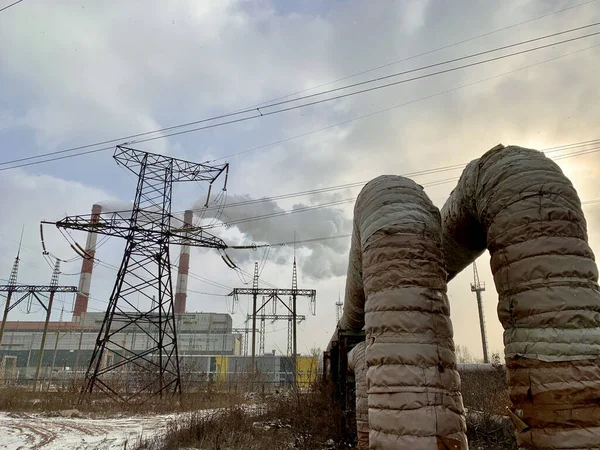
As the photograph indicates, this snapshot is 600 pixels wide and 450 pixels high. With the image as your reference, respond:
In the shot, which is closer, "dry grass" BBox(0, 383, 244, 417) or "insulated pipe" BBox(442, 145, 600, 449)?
"insulated pipe" BBox(442, 145, 600, 449)

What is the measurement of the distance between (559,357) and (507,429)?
321 inches

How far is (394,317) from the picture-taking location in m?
2.73

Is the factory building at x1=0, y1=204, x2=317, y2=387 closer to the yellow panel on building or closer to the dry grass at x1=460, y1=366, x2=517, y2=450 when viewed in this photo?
the yellow panel on building

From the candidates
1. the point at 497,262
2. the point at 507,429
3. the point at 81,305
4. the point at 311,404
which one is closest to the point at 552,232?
the point at 497,262

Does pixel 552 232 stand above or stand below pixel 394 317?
above

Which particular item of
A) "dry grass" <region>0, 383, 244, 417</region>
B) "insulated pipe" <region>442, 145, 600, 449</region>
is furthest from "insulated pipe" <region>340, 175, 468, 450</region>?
"dry grass" <region>0, 383, 244, 417</region>

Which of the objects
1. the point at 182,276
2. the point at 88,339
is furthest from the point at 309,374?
the point at 88,339

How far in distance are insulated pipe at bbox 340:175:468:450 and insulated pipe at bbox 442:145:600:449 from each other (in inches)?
15.3

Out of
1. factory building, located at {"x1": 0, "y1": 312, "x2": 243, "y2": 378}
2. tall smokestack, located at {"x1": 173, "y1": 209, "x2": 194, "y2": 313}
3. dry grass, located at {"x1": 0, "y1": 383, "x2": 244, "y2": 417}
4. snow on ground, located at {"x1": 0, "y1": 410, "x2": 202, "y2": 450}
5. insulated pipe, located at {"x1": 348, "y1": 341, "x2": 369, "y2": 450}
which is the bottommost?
snow on ground, located at {"x1": 0, "y1": 410, "x2": 202, "y2": 450}

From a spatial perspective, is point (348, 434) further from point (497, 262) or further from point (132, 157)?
point (132, 157)

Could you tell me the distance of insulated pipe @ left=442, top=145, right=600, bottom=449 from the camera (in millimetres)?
2262

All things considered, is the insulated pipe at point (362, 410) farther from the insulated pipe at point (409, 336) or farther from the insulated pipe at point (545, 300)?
the insulated pipe at point (545, 300)

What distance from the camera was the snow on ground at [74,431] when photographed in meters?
8.54

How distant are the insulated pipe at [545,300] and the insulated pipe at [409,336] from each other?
0.39 metres
